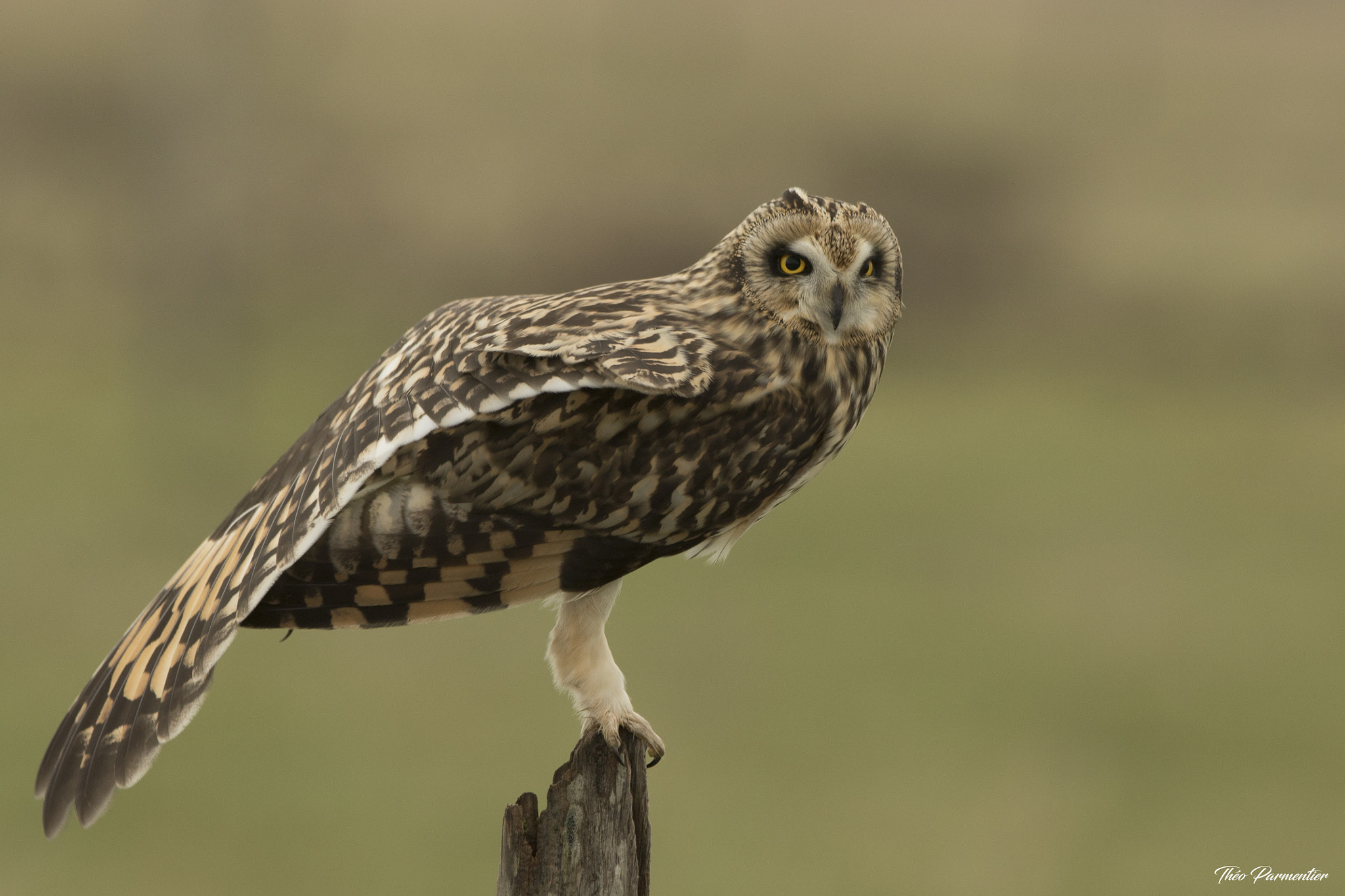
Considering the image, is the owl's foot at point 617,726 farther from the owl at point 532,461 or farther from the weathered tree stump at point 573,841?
the owl at point 532,461

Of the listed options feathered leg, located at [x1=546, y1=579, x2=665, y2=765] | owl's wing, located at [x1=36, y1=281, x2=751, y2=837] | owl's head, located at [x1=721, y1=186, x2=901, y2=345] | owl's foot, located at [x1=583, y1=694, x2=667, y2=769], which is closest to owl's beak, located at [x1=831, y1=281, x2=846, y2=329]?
owl's head, located at [x1=721, y1=186, x2=901, y2=345]

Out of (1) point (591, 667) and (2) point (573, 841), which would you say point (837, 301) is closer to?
(1) point (591, 667)

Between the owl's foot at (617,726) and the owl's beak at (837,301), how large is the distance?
2.85 ft

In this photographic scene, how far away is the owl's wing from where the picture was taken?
195cm

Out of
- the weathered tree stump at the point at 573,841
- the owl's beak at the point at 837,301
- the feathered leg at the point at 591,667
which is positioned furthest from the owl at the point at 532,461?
the weathered tree stump at the point at 573,841

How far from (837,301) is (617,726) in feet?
3.07

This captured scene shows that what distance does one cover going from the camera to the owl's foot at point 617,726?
2385 mm

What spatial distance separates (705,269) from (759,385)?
34 cm

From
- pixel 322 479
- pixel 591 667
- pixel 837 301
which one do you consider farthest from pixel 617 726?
pixel 837 301

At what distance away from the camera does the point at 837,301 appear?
7.19 feet

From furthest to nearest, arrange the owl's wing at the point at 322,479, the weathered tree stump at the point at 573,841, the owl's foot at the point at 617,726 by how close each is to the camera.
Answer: the owl's foot at the point at 617,726, the weathered tree stump at the point at 573,841, the owl's wing at the point at 322,479

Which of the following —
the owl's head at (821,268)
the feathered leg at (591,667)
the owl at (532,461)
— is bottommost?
the feathered leg at (591,667)

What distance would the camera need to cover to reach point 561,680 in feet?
8.18

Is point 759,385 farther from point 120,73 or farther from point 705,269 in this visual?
point 120,73
